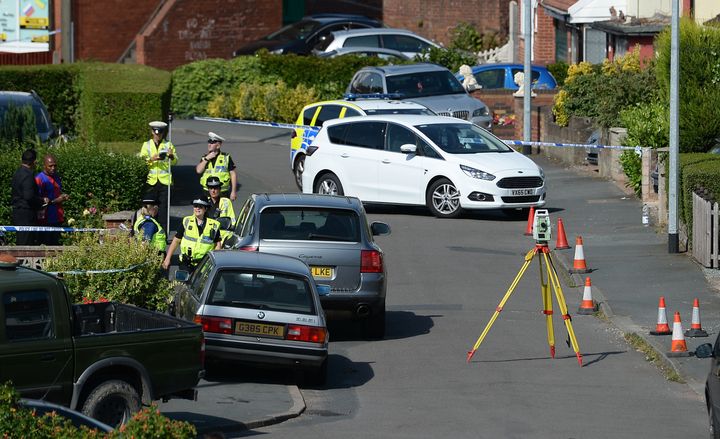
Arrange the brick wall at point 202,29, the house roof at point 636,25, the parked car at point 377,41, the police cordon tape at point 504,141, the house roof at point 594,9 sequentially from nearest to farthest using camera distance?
1. the police cordon tape at point 504,141
2. the house roof at point 636,25
3. the house roof at point 594,9
4. the parked car at point 377,41
5. the brick wall at point 202,29

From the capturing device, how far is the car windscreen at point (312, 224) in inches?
614

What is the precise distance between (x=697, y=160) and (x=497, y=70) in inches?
671

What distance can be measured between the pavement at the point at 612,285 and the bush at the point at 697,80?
1697 mm

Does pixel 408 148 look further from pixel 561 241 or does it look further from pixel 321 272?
pixel 321 272

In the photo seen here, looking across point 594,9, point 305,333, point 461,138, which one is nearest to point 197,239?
point 305,333

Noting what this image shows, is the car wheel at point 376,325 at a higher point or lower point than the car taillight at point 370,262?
lower

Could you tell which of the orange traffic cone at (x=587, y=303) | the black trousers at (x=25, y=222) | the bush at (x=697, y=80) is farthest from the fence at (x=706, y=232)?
the black trousers at (x=25, y=222)

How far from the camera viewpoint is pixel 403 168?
80.0ft

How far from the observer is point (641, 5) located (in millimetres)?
36438

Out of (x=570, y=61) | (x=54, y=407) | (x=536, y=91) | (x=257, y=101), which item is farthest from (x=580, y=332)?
(x=570, y=61)

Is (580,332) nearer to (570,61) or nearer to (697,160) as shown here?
(697,160)

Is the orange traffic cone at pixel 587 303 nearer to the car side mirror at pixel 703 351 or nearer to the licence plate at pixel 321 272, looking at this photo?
the licence plate at pixel 321 272

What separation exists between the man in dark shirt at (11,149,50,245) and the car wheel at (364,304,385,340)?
5.10 m

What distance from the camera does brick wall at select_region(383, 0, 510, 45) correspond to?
49.8m
